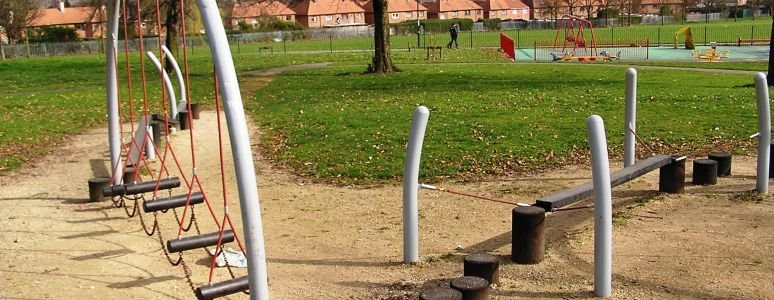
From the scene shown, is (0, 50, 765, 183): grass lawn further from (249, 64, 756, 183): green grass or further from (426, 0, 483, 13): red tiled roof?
(426, 0, 483, 13): red tiled roof

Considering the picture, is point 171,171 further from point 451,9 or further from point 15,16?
point 451,9

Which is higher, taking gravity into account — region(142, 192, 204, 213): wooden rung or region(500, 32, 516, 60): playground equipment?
region(500, 32, 516, 60): playground equipment

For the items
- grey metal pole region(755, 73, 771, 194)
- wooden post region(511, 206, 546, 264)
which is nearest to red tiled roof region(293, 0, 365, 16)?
grey metal pole region(755, 73, 771, 194)

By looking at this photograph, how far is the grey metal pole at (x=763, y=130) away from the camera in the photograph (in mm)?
7522

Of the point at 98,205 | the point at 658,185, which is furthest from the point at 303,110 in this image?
the point at 658,185

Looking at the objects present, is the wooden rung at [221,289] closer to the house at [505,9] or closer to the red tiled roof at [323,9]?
the red tiled roof at [323,9]

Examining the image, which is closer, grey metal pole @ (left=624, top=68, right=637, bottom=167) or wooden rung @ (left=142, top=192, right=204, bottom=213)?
wooden rung @ (left=142, top=192, right=204, bottom=213)

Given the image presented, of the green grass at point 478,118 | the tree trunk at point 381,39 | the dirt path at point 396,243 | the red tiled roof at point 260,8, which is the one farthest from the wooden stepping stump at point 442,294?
the red tiled roof at point 260,8

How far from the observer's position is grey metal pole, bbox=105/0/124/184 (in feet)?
26.9

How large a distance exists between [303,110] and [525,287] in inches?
444

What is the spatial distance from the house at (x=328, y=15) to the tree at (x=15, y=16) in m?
43.3

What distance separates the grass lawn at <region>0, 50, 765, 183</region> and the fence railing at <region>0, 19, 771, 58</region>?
62.3 ft

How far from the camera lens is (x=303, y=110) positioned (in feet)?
53.9

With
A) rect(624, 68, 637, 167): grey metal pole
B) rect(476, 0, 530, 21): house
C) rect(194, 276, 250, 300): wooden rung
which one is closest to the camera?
rect(194, 276, 250, 300): wooden rung
